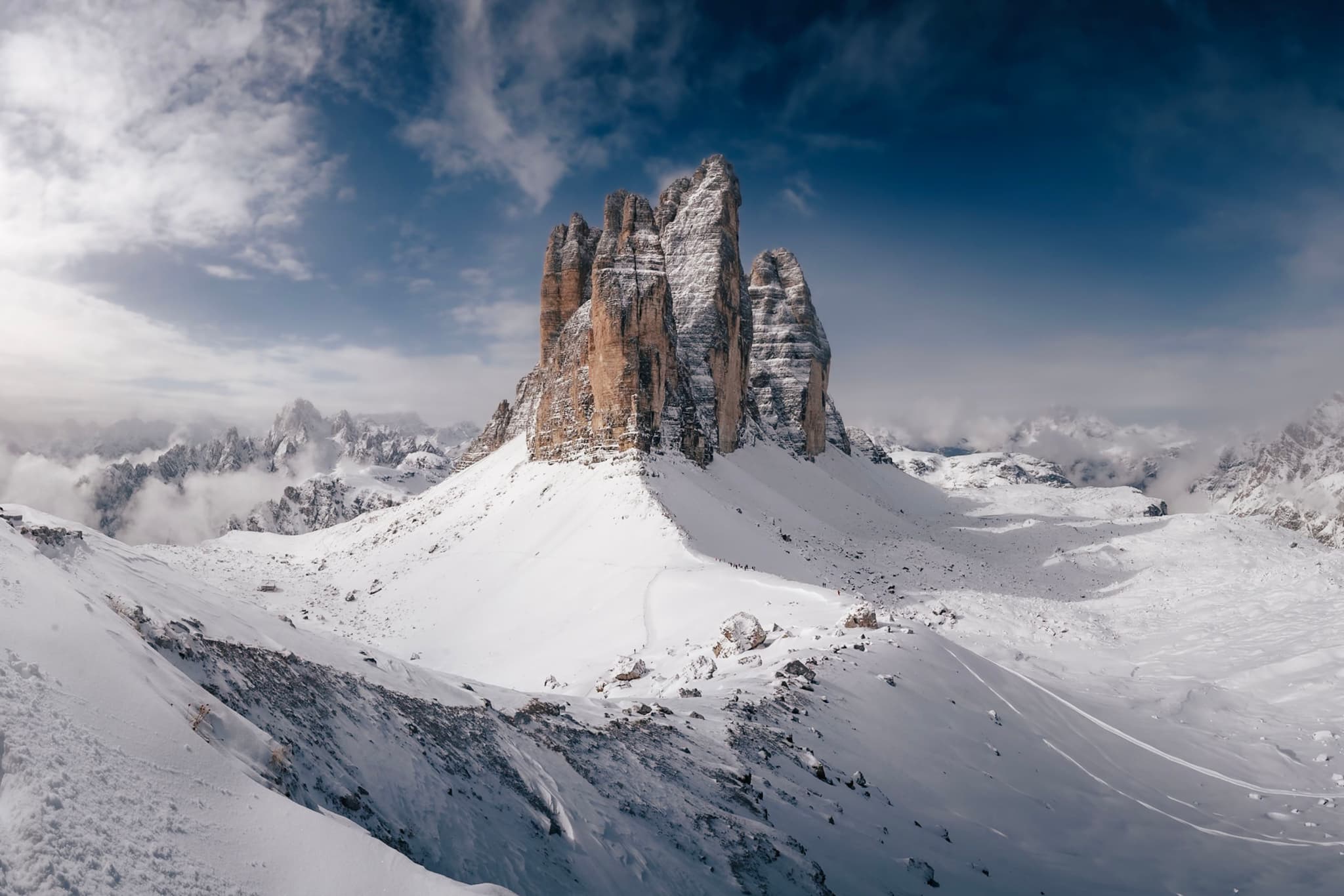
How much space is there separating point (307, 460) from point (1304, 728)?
21252cm

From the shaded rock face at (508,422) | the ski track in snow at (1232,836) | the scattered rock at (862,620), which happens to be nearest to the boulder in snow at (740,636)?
the scattered rock at (862,620)

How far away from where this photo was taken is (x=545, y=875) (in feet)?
13.6

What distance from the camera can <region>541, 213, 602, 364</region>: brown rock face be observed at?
51.4 m

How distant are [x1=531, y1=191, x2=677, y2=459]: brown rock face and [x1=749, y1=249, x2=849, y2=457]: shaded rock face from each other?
2476cm

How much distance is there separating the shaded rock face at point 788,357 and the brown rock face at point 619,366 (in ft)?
81.2

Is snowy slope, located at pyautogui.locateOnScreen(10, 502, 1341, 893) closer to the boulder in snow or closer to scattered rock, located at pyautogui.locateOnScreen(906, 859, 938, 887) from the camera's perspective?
scattered rock, located at pyautogui.locateOnScreen(906, 859, 938, 887)

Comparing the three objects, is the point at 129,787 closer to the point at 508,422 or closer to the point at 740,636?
the point at 740,636

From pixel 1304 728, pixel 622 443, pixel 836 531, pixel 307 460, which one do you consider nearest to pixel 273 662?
pixel 1304 728

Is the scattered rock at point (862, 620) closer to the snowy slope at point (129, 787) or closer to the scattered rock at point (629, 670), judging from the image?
the scattered rock at point (629, 670)

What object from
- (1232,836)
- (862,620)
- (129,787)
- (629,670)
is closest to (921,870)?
(129,787)

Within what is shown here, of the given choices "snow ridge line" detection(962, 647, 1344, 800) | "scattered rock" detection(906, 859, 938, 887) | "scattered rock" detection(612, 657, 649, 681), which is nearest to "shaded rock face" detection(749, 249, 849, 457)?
"scattered rock" detection(612, 657, 649, 681)

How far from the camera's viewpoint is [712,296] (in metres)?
47.6

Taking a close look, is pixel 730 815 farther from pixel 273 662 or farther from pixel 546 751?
pixel 273 662

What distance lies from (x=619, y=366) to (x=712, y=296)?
54.8ft
